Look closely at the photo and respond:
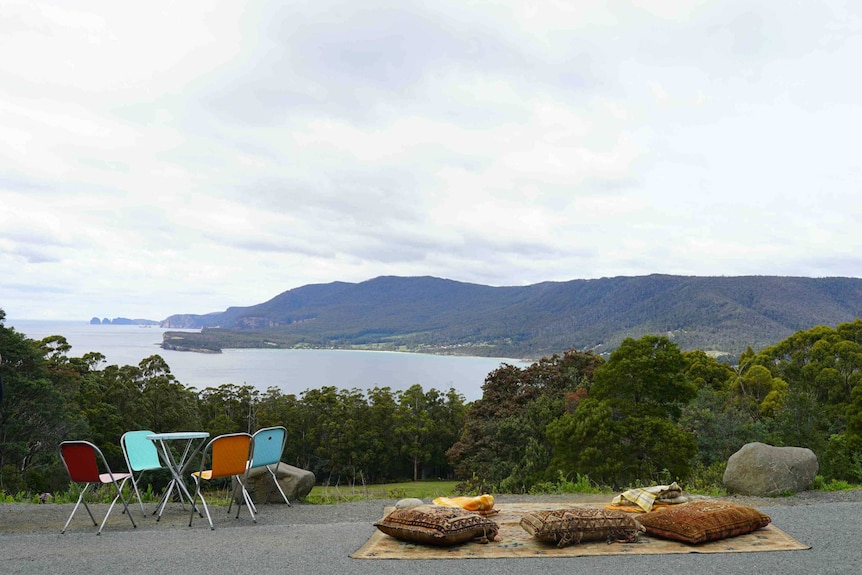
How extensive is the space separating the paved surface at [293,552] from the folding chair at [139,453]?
56 cm

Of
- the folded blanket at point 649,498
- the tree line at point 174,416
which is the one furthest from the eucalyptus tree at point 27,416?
the folded blanket at point 649,498

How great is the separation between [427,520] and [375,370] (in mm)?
106427

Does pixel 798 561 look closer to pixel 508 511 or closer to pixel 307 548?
pixel 508 511

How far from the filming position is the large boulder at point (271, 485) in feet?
→ 25.0

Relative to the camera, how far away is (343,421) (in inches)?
1590

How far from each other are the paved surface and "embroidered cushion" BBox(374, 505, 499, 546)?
0.32 metres

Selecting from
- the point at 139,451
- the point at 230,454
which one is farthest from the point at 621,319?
the point at 230,454

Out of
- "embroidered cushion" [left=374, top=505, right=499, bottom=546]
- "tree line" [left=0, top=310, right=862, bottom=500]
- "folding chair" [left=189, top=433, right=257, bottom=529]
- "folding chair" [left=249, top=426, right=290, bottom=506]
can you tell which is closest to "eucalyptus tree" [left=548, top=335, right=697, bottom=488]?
"tree line" [left=0, top=310, right=862, bottom=500]

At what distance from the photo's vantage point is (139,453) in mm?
6887

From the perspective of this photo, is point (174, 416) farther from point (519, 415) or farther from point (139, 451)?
point (139, 451)

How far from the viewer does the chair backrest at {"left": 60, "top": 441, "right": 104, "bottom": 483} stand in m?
5.84

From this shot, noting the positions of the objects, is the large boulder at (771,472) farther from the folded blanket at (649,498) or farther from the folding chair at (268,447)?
the folding chair at (268,447)

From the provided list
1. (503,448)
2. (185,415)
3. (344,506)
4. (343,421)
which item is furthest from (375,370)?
(344,506)

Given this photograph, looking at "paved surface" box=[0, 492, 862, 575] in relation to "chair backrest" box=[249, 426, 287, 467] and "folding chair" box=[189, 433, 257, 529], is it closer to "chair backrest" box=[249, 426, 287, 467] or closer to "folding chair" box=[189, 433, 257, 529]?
"folding chair" box=[189, 433, 257, 529]
